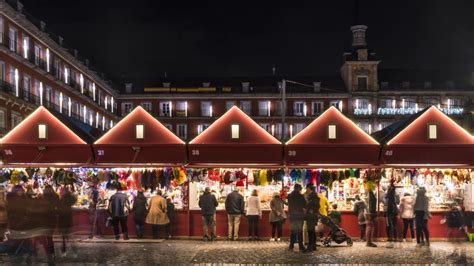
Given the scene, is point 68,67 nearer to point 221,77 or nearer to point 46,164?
point 221,77

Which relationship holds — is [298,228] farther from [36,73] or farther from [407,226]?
[36,73]

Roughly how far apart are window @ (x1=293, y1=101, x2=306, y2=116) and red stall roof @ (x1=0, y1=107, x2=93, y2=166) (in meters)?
55.8

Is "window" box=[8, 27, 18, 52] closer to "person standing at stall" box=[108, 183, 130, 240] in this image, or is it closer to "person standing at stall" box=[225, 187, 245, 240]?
"person standing at stall" box=[108, 183, 130, 240]

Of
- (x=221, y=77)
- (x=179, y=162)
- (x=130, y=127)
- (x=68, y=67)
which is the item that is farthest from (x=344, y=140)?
(x=221, y=77)

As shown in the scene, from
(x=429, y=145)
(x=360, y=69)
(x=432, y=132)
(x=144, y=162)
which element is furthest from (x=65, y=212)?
(x=360, y=69)

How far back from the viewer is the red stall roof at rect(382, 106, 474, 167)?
20.2 meters

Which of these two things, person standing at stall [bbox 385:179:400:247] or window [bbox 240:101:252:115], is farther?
window [bbox 240:101:252:115]

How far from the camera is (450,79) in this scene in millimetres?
77312

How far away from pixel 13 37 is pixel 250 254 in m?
33.4

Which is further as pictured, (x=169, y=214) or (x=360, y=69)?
(x=360, y=69)

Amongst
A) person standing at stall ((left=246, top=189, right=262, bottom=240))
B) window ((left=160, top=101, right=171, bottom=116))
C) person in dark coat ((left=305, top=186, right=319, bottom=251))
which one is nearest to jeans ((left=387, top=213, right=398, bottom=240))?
person in dark coat ((left=305, top=186, right=319, bottom=251))

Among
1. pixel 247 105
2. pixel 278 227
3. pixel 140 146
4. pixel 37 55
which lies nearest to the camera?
pixel 278 227

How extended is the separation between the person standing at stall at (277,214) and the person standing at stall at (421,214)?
410 centimetres

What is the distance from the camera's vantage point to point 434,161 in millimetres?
20250
